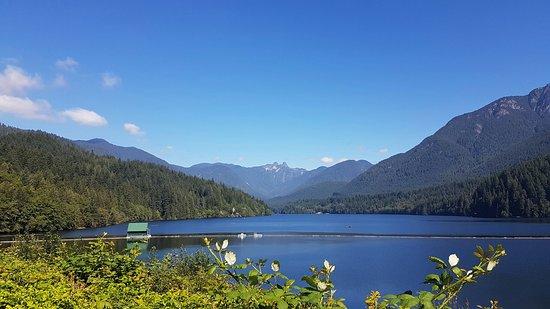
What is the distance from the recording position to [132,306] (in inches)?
197

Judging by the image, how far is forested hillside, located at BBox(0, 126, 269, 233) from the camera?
89.2 meters

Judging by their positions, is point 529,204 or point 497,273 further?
point 529,204

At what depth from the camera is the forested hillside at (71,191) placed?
89.2m

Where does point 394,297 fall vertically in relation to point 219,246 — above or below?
below

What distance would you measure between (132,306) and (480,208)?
182361mm

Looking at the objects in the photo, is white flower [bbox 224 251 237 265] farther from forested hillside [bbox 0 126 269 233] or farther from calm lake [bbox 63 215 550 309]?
forested hillside [bbox 0 126 269 233]

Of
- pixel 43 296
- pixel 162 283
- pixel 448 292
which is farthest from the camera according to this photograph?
pixel 162 283

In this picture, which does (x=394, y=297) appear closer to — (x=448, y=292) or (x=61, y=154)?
(x=448, y=292)

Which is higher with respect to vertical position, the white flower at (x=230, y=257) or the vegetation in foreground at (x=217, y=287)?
A: the white flower at (x=230, y=257)

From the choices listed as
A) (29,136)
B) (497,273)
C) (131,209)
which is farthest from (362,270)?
(29,136)

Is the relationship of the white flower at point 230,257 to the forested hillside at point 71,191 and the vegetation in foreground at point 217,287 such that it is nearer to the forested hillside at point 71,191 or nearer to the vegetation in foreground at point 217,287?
the vegetation in foreground at point 217,287

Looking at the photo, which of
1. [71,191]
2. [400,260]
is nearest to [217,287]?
[400,260]

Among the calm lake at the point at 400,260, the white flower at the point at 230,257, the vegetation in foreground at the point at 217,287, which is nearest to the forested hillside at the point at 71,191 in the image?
the calm lake at the point at 400,260

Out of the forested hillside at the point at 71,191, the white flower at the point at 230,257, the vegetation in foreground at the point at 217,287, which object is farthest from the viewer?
the forested hillside at the point at 71,191
